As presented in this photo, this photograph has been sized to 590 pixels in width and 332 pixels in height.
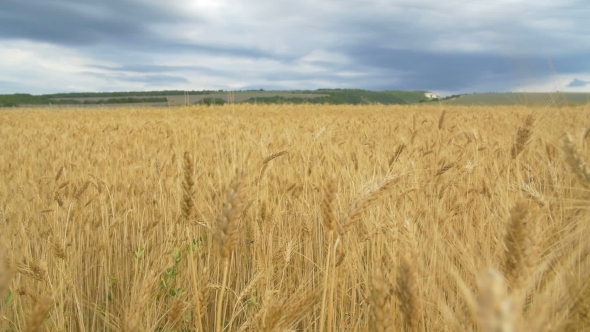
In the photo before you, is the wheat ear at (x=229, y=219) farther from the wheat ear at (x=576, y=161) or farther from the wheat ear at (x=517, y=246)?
the wheat ear at (x=576, y=161)

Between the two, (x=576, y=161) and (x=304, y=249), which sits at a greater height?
(x=576, y=161)

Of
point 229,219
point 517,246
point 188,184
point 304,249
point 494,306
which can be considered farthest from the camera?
point 304,249

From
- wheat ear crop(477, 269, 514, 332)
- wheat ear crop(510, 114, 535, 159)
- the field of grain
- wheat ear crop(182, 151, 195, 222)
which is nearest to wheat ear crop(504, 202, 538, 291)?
the field of grain

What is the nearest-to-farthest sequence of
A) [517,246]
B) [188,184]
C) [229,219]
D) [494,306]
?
[494,306] < [517,246] < [229,219] < [188,184]

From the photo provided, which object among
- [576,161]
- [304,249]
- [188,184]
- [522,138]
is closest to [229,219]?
[188,184]

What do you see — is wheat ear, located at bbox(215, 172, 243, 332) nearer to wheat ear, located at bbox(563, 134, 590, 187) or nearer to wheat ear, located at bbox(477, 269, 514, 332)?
wheat ear, located at bbox(477, 269, 514, 332)

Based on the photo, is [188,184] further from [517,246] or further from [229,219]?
[517,246]

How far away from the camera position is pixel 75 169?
10.7ft

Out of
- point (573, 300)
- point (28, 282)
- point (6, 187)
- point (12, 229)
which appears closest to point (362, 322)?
point (573, 300)

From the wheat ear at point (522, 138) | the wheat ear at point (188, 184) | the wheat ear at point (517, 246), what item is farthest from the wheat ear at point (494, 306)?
the wheat ear at point (522, 138)

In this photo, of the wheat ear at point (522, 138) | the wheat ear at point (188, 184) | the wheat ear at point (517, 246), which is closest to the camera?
the wheat ear at point (517, 246)

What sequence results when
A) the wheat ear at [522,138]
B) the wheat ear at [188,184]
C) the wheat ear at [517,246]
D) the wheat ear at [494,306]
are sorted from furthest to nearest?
the wheat ear at [522,138], the wheat ear at [188,184], the wheat ear at [517,246], the wheat ear at [494,306]

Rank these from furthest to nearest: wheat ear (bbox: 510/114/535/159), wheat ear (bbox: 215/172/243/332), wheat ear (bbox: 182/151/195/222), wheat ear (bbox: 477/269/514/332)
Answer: wheat ear (bbox: 510/114/535/159)
wheat ear (bbox: 182/151/195/222)
wheat ear (bbox: 215/172/243/332)
wheat ear (bbox: 477/269/514/332)

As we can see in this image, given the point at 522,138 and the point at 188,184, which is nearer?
the point at 188,184
